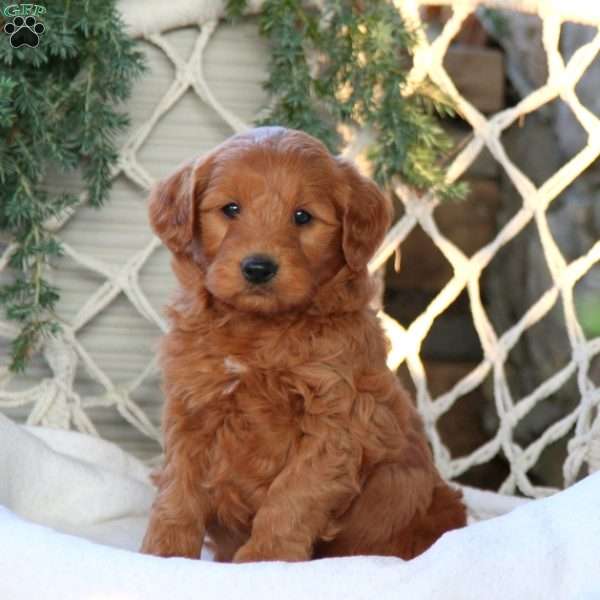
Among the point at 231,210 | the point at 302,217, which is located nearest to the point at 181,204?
the point at 231,210

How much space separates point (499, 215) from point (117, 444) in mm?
1896

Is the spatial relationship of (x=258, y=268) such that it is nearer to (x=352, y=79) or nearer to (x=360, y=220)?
(x=360, y=220)

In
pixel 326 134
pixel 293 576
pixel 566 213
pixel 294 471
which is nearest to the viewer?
pixel 293 576

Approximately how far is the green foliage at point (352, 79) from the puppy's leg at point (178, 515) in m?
0.90

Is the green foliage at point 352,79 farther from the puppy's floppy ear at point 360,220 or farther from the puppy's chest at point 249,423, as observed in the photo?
the puppy's chest at point 249,423

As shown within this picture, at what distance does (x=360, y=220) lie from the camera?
1.81 m

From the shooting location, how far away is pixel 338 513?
1.81m

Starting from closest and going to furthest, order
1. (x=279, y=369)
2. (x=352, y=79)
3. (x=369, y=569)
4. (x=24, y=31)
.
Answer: (x=369, y=569)
(x=279, y=369)
(x=24, y=31)
(x=352, y=79)

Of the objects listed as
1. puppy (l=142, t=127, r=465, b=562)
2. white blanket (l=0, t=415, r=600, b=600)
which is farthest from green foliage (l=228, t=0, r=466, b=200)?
white blanket (l=0, t=415, r=600, b=600)

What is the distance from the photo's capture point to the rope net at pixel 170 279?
245cm

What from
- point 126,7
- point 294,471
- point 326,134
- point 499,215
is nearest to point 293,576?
point 294,471

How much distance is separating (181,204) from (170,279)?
2.86ft

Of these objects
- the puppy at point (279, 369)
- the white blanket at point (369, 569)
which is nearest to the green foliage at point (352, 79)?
the puppy at point (279, 369)

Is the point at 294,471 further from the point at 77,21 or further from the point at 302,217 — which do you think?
the point at 77,21
